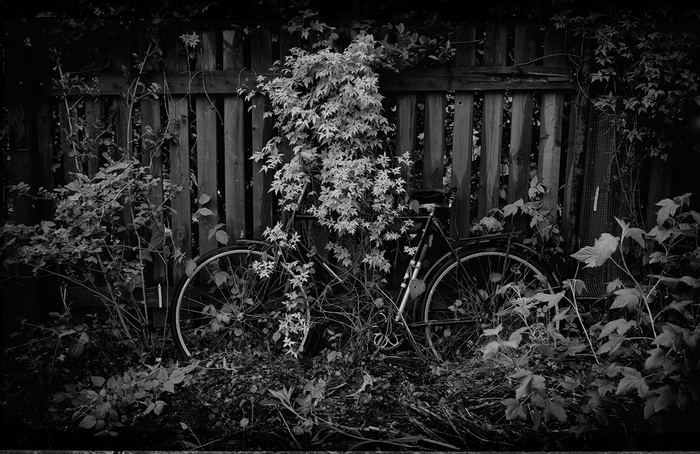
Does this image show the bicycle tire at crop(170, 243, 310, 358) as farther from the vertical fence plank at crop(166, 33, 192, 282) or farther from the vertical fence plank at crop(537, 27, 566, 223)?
the vertical fence plank at crop(537, 27, 566, 223)

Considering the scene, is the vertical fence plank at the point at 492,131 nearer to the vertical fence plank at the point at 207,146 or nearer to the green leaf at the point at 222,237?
the green leaf at the point at 222,237

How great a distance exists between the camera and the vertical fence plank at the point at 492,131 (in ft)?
13.3

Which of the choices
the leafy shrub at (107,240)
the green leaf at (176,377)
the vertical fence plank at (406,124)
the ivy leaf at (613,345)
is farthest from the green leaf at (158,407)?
the ivy leaf at (613,345)

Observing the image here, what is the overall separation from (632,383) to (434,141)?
6.77ft

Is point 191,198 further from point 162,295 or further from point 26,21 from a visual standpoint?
point 26,21

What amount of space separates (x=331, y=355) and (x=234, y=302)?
0.80 metres

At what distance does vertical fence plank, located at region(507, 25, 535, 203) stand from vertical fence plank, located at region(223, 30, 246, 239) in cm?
197

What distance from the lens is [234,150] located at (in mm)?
4203

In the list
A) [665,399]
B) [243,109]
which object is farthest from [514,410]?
[243,109]

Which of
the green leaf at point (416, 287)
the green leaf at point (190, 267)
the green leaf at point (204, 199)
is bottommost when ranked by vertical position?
the green leaf at point (416, 287)

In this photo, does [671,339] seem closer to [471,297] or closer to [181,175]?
[471,297]

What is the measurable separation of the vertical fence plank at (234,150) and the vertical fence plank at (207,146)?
0.30 ft

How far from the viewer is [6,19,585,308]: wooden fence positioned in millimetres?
4062

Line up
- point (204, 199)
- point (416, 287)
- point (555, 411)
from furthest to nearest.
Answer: point (204, 199)
point (416, 287)
point (555, 411)
